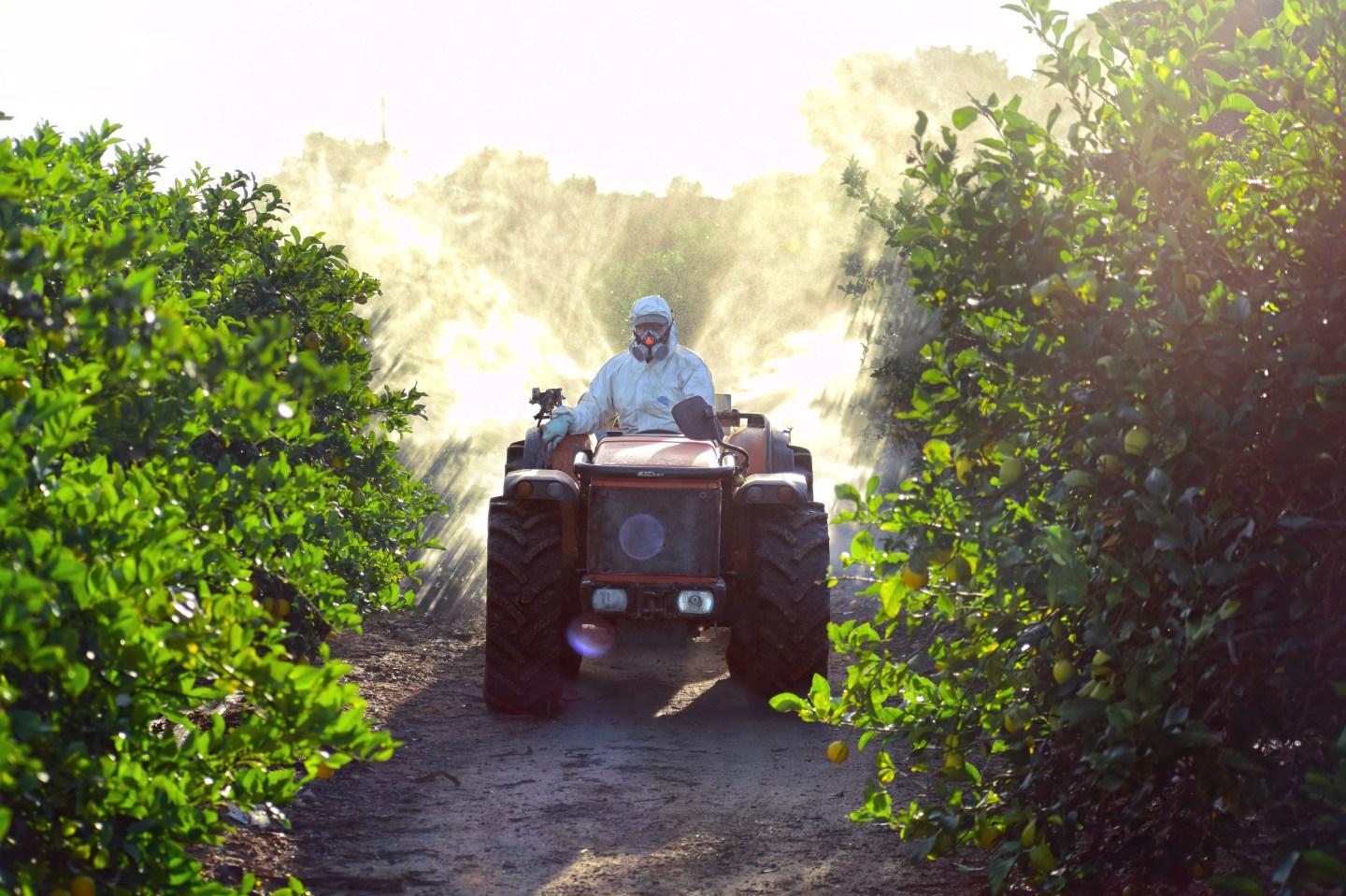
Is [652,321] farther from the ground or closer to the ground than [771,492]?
farther from the ground

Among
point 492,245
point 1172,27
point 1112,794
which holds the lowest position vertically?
point 1112,794

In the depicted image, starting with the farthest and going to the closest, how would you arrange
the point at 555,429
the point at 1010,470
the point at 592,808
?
the point at 555,429 < the point at 592,808 < the point at 1010,470

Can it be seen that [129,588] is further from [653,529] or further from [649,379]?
[649,379]

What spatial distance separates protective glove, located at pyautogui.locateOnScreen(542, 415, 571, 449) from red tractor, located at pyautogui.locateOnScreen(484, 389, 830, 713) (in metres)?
0.66

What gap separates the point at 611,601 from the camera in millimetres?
6398

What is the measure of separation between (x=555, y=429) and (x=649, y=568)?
4.10 feet

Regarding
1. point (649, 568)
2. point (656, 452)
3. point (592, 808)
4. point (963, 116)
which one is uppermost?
point (963, 116)

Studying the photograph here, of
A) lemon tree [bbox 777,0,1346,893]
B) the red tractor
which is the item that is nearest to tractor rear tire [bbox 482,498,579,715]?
the red tractor

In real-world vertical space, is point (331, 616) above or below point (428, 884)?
above

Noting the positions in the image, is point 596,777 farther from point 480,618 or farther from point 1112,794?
point 480,618

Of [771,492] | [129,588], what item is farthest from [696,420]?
[129,588]

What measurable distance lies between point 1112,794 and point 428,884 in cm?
217

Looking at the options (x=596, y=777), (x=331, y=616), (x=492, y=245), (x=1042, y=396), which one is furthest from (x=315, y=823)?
(x=492, y=245)

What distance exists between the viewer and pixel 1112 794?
346 cm
